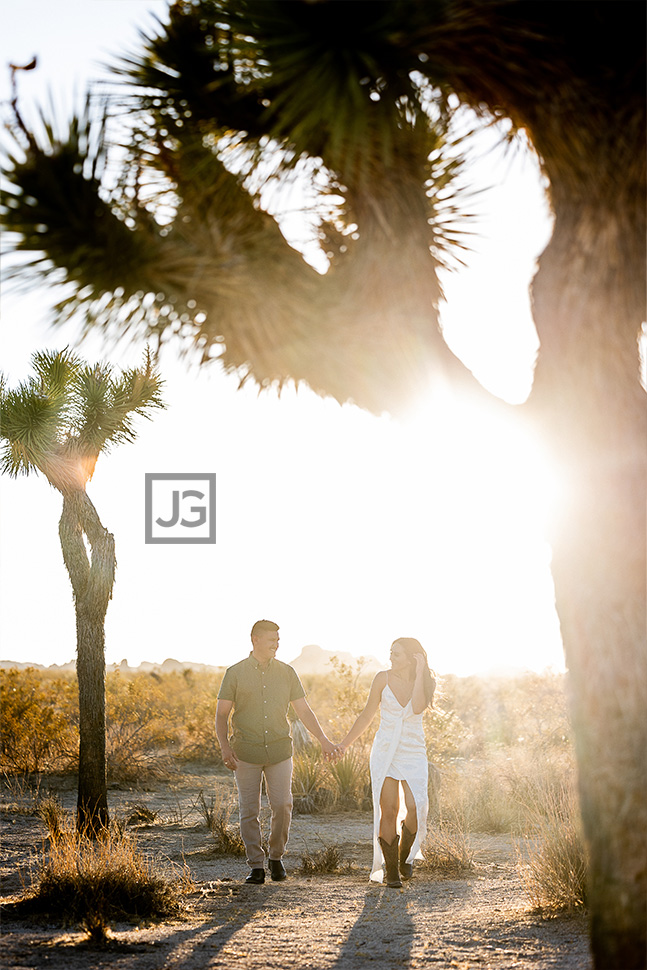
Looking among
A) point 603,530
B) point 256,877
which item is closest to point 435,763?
point 256,877

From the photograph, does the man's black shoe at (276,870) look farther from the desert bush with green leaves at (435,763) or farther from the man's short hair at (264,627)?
the man's short hair at (264,627)

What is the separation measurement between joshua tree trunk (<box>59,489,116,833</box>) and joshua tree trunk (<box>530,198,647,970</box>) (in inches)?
254

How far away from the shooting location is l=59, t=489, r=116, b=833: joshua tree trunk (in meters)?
9.37

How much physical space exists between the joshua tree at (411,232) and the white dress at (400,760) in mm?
3436

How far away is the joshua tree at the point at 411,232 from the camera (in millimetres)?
4043

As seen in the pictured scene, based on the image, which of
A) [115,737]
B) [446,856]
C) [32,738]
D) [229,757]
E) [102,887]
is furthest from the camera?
[115,737]

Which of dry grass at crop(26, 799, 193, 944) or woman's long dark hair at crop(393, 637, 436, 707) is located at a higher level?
woman's long dark hair at crop(393, 637, 436, 707)

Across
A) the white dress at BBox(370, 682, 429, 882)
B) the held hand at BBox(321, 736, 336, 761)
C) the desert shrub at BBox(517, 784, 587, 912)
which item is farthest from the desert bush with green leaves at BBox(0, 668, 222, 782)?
the desert shrub at BBox(517, 784, 587, 912)

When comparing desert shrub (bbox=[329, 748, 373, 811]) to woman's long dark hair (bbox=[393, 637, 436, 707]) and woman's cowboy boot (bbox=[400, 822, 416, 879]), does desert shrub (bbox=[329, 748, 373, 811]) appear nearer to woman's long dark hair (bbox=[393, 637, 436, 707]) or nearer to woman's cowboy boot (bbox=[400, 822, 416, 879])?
woman's cowboy boot (bbox=[400, 822, 416, 879])

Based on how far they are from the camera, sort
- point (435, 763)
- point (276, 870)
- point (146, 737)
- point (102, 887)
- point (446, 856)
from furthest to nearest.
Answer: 1. point (146, 737)
2. point (435, 763)
3. point (446, 856)
4. point (276, 870)
5. point (102, 887)

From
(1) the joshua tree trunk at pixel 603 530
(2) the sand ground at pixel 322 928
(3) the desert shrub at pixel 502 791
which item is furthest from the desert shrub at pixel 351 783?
(1) the joshua tree trunk at pixel 603 530

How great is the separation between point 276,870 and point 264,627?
Answer: 2.03m

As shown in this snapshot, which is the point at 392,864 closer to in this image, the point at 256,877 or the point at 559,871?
the point at 256,877

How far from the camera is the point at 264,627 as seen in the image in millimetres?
7891
